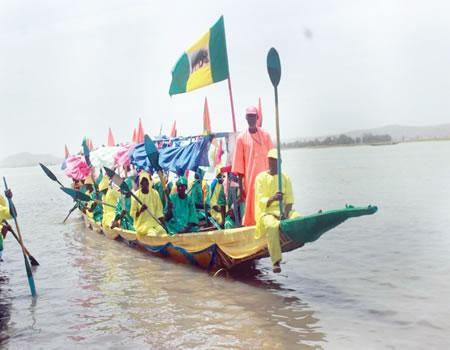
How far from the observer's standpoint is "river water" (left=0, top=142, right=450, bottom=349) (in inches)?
248

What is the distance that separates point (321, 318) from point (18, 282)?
6.10 meters

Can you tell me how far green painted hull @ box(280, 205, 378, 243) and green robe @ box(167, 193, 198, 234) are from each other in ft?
13.4

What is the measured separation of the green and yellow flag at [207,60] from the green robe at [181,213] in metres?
2.58

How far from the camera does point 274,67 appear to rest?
271 inches

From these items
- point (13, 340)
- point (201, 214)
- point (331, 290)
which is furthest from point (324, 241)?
point (13, 340)

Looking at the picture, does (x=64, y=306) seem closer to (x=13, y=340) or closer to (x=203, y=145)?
(x=13, y=340)

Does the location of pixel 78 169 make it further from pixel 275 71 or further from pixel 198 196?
pixel 275 71

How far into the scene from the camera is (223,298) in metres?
7.81

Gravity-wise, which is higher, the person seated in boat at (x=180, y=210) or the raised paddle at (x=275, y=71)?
the raised paddle at (x=275, y=71)

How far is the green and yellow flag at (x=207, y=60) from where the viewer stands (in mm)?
9031

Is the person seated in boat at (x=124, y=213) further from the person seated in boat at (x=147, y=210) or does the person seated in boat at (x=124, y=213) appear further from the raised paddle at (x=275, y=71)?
the raised paddle at (x=275, y=71)

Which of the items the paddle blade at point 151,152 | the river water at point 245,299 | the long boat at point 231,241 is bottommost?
the river water at point 245,299

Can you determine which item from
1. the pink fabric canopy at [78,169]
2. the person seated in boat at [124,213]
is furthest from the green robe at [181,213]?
the pink fabric canopy at [78,169]

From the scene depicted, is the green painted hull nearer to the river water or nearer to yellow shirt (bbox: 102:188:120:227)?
the river water
